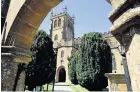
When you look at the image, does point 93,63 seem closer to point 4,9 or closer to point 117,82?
point 117,82

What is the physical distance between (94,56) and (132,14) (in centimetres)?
1592

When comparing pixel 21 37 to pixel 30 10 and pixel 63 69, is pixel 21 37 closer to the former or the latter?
pixel 30 10

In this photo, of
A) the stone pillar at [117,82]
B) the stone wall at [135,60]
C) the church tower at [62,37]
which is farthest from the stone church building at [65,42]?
the stone wall at [135,60]

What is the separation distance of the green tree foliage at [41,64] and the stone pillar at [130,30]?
1315cm

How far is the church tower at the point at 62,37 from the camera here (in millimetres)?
27908

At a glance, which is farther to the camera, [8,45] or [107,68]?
[107,68]

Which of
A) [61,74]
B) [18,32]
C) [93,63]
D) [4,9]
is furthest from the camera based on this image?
[61,74]

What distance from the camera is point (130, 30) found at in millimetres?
1496

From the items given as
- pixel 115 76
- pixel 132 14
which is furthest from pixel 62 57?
pixel 132 14

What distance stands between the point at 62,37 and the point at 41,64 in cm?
2634

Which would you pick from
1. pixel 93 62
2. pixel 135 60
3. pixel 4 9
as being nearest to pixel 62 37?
pixel 93 62

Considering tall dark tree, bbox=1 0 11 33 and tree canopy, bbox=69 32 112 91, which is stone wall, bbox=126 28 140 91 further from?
tree canopy, bbox=69 32 112 91

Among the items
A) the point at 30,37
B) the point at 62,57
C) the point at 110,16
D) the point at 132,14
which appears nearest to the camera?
the point at 132,14

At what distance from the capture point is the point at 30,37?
3.46 metres
